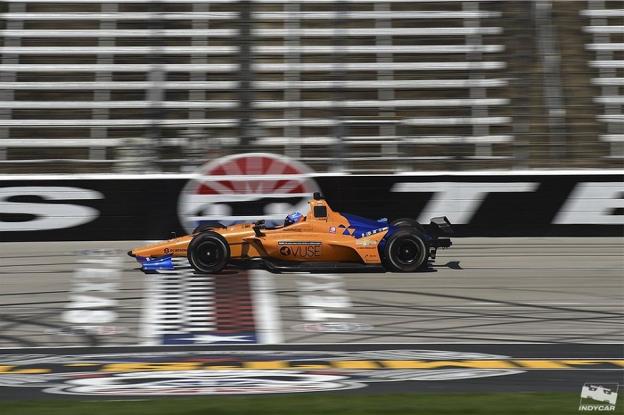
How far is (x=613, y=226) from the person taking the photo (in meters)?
13.5

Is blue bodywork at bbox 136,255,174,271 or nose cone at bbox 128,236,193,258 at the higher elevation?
nose cone at bbox 128,236,193,258

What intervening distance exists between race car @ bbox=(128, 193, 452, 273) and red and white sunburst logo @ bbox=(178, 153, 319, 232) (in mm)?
1998

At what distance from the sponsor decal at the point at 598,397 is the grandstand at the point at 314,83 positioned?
286 inches

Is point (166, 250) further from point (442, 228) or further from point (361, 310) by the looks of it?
point (442, 228)

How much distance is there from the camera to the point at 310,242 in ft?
36.5

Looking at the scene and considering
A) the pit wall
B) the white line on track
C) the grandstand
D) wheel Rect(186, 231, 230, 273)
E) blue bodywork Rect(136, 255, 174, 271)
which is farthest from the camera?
the grandstand

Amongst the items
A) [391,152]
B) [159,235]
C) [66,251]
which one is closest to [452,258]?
[391,152]

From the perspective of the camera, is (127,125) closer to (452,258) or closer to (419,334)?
(452,258)

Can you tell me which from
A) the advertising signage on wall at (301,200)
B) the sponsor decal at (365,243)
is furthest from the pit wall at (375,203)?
the sponsor decal at (365,243)

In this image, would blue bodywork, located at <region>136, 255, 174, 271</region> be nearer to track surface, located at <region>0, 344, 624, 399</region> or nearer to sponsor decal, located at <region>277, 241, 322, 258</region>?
sponsor decal, located at <region>277, 241, 322, 258</region>

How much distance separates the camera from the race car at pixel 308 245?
11125 millimetres

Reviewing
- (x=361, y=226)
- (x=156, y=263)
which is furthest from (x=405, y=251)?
(x=156, y=263)

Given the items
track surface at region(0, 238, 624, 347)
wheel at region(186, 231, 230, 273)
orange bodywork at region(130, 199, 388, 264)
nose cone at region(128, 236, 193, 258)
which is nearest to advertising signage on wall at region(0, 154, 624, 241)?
track surface at region(0, 238, 624, 347)

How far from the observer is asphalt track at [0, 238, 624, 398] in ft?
26.0
